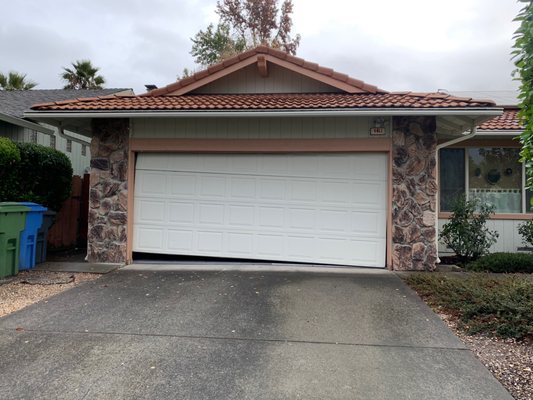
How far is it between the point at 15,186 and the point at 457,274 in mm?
8762

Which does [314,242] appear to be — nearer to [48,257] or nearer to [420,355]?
[420,355]

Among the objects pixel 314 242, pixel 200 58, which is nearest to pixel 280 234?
pixel 314 242

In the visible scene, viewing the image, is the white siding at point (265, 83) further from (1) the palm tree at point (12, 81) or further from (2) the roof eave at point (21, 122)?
(1) the palm tree at point (12, 81)

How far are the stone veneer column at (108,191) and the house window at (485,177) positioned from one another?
7163 mm

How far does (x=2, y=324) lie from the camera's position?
457cm

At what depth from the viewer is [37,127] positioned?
424 inches

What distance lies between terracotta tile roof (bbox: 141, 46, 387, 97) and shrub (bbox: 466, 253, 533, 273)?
3.89 metres

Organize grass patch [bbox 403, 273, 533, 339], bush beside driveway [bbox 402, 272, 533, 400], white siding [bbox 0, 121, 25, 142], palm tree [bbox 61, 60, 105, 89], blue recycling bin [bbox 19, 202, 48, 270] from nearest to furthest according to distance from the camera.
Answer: bush beside driveway [bbox 402, 272, 533, 400], grass patch [bbox 403, 273, 533, 339], blue recycling bin [bbox 19, 202, 48, 270], white siding [bbox 0, 121, 25, 142], palm tree [bbox 61, 60, 105, 89]

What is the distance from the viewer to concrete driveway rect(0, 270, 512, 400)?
3.20m

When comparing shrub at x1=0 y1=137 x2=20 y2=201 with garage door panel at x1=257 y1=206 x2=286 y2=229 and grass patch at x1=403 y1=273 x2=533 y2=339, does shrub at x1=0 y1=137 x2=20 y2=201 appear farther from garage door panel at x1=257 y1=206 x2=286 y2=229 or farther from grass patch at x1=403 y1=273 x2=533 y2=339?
grass patch at x1=403 y1=273 x2=533 y2=339

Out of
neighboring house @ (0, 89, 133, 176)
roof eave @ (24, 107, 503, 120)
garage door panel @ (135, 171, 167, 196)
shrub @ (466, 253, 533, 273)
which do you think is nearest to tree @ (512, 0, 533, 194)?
roof eave @ (24, 107, 503, 120)

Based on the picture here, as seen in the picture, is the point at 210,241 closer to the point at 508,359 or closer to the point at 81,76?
the point at 508,359

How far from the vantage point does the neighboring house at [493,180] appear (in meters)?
9.05

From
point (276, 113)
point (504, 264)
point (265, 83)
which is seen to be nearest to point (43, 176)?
point (265, 83)
